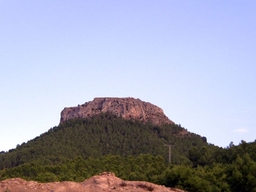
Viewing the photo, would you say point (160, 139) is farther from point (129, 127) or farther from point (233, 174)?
point (233, 174)

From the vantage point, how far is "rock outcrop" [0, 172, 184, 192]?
17.5 metres

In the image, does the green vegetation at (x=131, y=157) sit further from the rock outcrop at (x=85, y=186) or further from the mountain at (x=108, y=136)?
the rock outcrop at (x=85, y=186)

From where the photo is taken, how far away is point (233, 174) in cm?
3011

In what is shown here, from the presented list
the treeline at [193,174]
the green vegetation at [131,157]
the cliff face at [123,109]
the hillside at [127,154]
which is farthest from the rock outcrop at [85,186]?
the cliff face at [123,109]

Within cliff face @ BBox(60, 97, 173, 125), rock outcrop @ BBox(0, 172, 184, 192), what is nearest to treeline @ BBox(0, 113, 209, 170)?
cliff face @ BBox(60, 97, 173, 125)

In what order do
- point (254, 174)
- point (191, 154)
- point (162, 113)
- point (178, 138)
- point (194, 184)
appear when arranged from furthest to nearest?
1. point (162, 113)
2. point (178, 138)
3. point (191, 154)
4. point (254, 174)
5. point (194, 184)

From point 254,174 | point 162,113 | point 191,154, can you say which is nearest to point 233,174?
point 254,174

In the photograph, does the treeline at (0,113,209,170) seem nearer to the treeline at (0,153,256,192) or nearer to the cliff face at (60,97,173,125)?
the cliff face at (60,97,173,125)

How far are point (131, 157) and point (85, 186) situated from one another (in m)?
36.3

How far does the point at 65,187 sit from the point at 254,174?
52.9 ft

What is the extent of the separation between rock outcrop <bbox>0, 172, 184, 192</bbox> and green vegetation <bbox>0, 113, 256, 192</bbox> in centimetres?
60

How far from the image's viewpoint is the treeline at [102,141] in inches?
2771

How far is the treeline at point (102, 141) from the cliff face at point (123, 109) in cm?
507

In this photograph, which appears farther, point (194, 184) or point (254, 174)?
point (254, 174)
